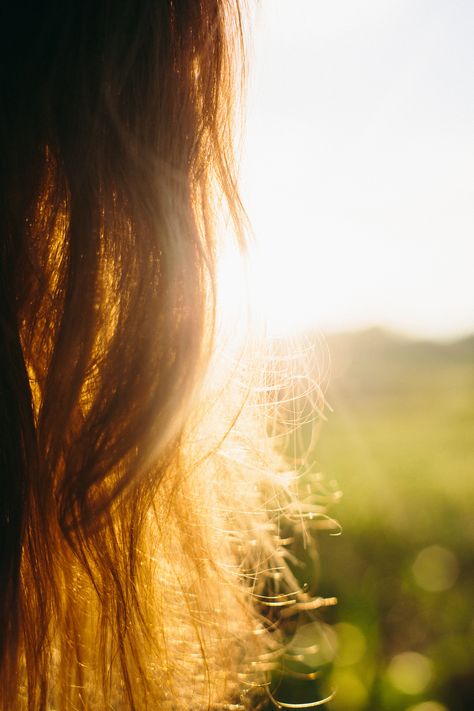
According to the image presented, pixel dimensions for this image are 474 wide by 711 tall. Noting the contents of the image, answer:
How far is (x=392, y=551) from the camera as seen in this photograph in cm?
287

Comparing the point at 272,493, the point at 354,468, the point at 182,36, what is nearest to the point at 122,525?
the point at 272,493

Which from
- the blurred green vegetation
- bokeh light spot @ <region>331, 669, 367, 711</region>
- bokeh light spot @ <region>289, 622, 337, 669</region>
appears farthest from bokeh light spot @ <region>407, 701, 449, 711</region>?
bokeh light spot @ <region>289, 622, 337, 669</region>

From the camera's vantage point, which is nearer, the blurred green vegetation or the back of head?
the back of head

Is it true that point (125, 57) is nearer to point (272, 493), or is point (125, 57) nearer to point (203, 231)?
point (203, 231)

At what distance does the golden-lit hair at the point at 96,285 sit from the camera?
82 cm

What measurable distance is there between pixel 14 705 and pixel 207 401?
600mm

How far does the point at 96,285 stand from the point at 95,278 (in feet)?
0.04

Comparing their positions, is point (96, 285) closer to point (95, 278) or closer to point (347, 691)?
point (95, 278)

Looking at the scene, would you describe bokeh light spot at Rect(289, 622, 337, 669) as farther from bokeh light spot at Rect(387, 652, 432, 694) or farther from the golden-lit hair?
the golden-lit hair

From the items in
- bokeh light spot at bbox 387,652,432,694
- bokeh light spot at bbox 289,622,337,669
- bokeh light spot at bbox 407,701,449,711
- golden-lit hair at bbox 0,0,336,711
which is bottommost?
bokeh light spot at bbox 407,701,449,711

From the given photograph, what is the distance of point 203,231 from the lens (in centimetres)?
93

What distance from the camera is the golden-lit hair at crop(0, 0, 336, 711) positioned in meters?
0.82

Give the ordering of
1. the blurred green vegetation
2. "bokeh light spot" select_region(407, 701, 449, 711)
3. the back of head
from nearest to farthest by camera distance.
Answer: the back of head, "bokeh light spot" select_region(407, 701, 449, 711), the blurred green vegetation

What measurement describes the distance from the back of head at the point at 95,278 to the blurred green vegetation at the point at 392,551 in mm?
1111
